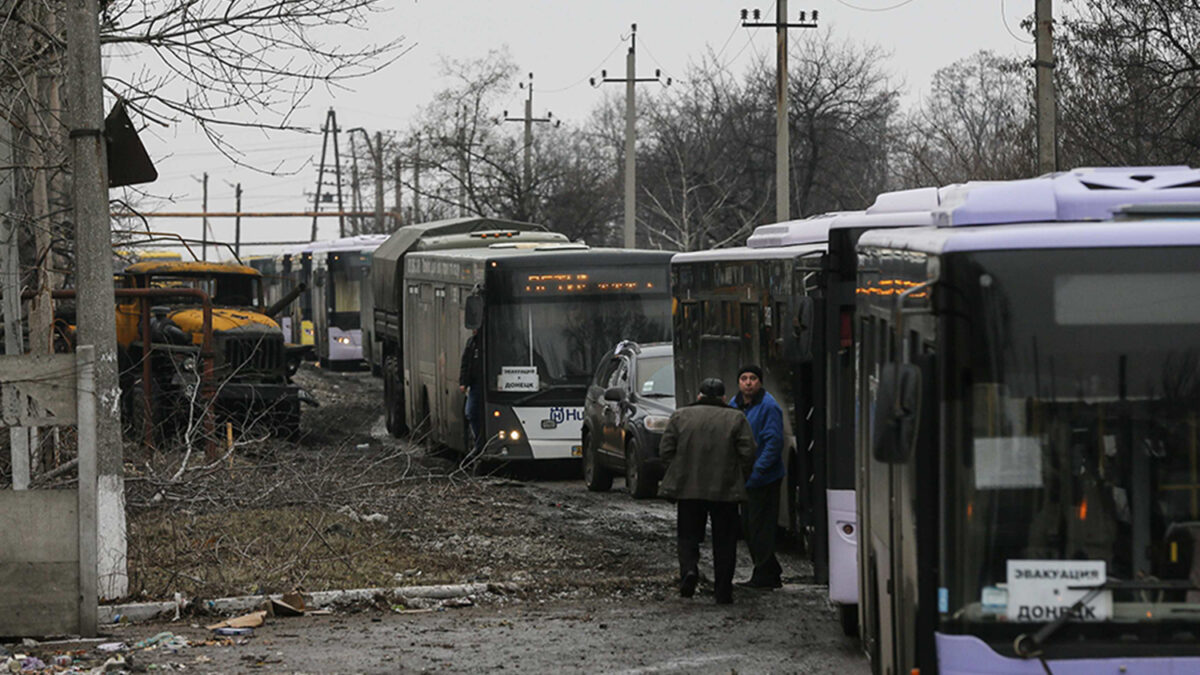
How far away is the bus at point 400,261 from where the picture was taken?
2812 cm

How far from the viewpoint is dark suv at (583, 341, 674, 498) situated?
1823cm

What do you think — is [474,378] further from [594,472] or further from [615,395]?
[615,395]

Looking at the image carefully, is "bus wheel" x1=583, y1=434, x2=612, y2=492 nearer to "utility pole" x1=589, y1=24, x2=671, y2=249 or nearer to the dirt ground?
the dirt ground

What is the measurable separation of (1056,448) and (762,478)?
648cm

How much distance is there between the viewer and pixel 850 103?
179 feet

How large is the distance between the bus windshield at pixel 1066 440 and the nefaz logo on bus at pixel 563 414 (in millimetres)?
15939

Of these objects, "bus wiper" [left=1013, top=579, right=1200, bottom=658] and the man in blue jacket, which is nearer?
"bus wiper" [left=1013, top=579, right=1200, bottom=658]

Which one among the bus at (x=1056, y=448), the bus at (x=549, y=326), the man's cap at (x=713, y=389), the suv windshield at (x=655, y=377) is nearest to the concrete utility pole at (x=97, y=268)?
the man's cap at (x=713, y=389)

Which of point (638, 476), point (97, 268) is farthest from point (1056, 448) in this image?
point (638, 476)

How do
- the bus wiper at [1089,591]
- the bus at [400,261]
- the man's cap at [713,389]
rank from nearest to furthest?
the bus wiper at [1089,591] → the man's cap at [713,389] → the bus at [400,261]

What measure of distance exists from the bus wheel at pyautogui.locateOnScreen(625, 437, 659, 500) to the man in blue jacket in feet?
17.8

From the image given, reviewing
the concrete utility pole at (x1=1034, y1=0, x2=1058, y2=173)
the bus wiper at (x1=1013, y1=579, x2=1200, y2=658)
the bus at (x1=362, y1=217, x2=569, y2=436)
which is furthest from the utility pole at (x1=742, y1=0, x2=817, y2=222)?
→ the bus wiper at (x1=1013, y1=579, x2=1200, y2=658)

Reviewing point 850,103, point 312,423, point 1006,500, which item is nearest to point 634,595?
point 1006,500

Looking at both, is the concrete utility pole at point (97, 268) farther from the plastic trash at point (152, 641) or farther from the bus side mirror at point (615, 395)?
the bus side mirror at point (615, 395)
